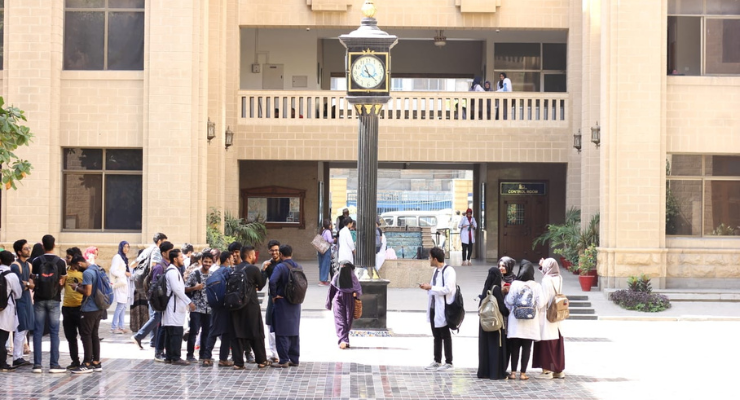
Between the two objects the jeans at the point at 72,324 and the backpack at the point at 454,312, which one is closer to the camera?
the jeans at the point at 72,324

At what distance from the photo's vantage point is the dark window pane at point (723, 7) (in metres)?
21.9

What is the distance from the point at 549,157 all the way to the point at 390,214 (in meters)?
12.3

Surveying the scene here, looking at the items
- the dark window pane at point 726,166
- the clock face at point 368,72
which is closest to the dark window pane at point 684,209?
the dark window pane at point 726,166

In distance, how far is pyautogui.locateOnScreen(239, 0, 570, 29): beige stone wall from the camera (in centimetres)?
2591

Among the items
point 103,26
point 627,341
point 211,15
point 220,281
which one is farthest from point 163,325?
point 211,15

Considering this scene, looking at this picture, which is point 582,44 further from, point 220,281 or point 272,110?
point 220,281

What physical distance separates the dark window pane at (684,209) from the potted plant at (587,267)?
1.78 meters

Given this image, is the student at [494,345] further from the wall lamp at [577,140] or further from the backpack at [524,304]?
the wall lamp at [577,140]

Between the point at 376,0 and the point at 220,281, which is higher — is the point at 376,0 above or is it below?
above

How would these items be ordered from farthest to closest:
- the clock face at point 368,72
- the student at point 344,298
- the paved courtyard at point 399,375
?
the clock face at point 368,72, the student at point 344,298, the paved courtyard at point 399,375

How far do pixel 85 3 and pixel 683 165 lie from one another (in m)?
13.4

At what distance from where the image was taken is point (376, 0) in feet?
85.1

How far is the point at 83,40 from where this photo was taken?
21.5 meters

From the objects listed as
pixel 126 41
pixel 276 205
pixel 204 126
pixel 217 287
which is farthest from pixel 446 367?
pixel 276 205
